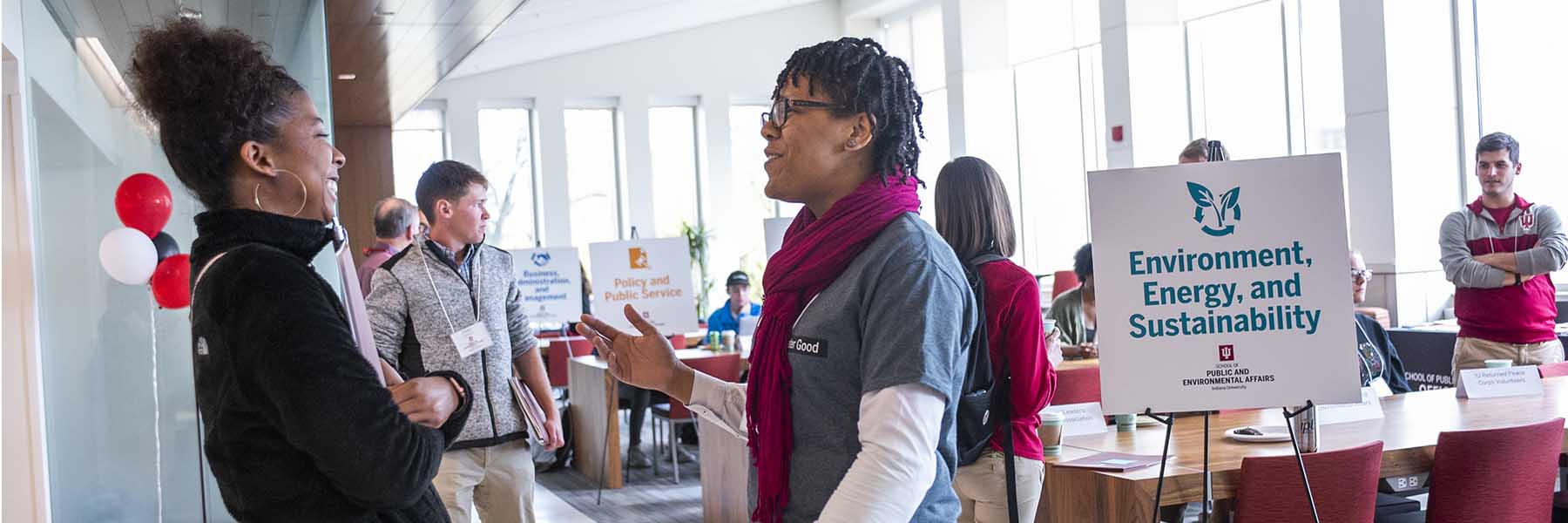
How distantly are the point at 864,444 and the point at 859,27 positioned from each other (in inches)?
604

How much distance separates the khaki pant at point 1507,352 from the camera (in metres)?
5.41

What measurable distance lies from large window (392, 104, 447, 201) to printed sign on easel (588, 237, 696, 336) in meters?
8.80

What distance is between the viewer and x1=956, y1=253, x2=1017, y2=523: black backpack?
195 cm

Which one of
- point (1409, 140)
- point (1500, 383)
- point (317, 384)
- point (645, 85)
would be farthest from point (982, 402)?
point (645, 85)

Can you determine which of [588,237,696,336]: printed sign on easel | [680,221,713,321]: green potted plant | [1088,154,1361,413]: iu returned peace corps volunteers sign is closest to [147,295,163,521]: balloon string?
[588,237,696,336]: printed sign on easel

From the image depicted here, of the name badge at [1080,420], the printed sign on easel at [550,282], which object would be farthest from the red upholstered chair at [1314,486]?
the printed sign on easel at [550,282]

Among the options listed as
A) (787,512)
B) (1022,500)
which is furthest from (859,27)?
(787,512)

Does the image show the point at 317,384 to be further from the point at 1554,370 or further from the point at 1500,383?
the point at 1554,370

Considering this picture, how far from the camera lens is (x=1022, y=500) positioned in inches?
115

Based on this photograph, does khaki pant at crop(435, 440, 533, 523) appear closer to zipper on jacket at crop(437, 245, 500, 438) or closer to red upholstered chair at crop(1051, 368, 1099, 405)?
zipper on jacket at crop(437, 245, 500, 438)

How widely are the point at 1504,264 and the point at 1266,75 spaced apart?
6.07m

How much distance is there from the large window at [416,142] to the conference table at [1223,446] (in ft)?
43.1

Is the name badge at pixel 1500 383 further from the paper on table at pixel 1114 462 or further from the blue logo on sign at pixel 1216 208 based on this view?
the blue logo on sign at pixel 1216 208

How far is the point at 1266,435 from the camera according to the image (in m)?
3.48
